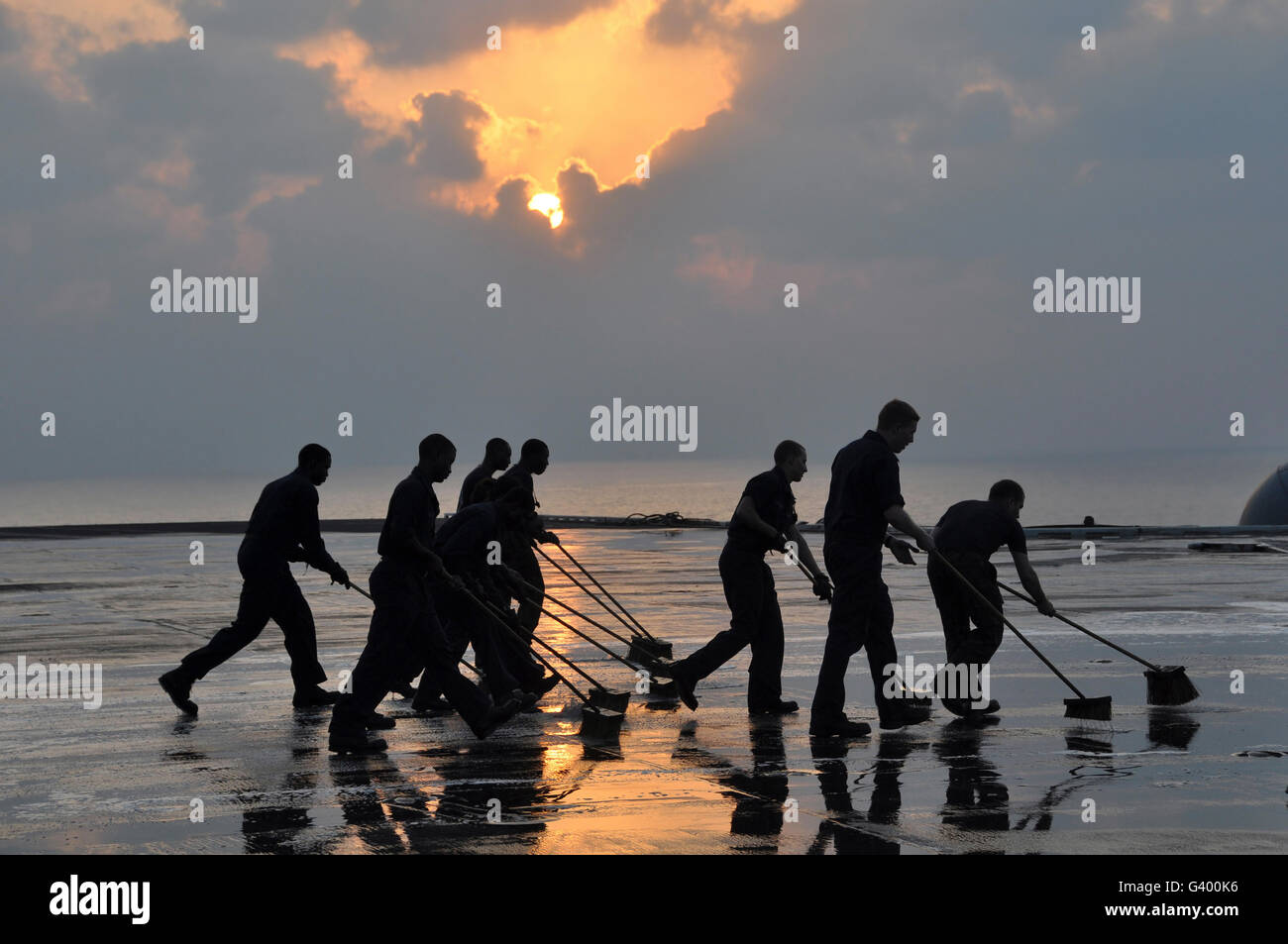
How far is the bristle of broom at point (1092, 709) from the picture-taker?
9.55 m

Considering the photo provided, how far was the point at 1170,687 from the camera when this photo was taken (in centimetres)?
1020

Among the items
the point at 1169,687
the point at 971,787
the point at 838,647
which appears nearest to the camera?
the point at 971,787

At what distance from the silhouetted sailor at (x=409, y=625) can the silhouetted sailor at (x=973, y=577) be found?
301 centimetres

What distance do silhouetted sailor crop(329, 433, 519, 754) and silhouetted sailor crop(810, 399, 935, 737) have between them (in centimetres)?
211

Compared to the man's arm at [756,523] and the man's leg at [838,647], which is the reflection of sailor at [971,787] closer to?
the man's leg at [838,647]

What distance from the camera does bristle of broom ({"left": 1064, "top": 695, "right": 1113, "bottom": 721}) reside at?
376 inches

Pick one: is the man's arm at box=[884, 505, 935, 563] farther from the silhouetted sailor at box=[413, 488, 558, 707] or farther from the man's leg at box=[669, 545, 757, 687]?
the silhouetted sailor at box=[413, 488, 558, 707]

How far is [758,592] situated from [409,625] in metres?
2.48

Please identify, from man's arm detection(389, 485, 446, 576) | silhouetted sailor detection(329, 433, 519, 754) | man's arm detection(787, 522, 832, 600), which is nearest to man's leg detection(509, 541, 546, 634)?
man's arm detection(787, 522, 832, 600)

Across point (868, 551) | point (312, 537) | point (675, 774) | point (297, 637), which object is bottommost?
point (675, 774)

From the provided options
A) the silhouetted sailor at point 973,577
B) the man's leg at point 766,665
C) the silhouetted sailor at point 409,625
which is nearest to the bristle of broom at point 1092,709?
the silhouetted sailor at point 973,577

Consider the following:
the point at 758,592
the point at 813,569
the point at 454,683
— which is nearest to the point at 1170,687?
the point at 813,569

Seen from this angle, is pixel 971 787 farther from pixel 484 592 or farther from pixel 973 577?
pixel 484 592
